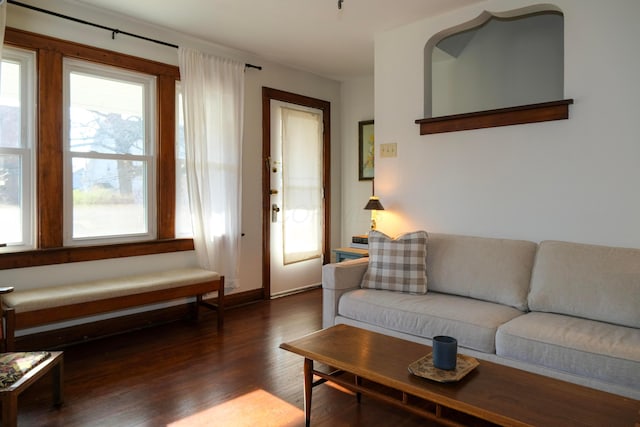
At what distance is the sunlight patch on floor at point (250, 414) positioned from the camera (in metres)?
2.09

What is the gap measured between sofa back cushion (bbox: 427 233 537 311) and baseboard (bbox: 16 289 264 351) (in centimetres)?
211

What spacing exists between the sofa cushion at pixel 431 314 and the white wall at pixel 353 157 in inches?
94.4

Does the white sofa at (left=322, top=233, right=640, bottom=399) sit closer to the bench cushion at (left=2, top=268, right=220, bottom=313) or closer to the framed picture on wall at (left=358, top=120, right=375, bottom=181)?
the bench cushion at (left=2, top=268, right=220, bottom=313)

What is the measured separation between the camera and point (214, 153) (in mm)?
3949

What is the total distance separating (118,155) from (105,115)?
327 millimetres

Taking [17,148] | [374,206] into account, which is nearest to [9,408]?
[17,148]

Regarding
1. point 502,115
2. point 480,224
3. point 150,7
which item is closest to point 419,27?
point 502,115

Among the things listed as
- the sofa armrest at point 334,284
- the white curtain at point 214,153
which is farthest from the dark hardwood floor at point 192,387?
the white curtain at point 214,153

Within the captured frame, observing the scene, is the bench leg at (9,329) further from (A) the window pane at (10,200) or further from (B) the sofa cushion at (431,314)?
(B) the sofa cushion at (431,314)

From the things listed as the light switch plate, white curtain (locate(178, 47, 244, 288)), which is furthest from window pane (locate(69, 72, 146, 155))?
the light switch plate

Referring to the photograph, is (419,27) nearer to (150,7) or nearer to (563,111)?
(563,111)

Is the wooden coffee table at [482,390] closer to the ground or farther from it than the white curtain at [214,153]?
closer to the ground

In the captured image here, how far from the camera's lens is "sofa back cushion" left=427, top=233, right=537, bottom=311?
8.73 ft

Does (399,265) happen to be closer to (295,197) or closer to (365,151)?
(295,197)
